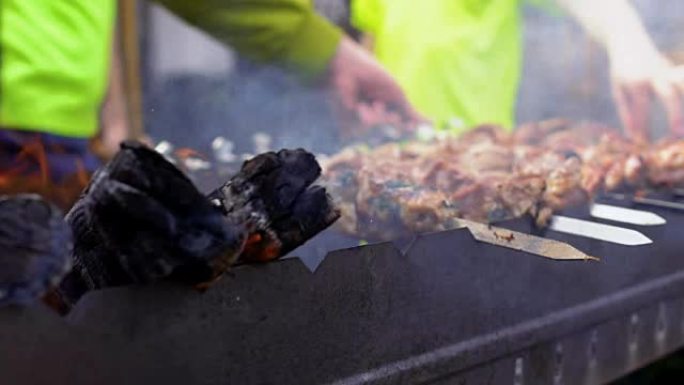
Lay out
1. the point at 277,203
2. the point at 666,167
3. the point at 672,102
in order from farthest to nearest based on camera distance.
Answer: the point at 672,102, the point at 666,167, the point at 277,203

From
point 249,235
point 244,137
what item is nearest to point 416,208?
point 249,235

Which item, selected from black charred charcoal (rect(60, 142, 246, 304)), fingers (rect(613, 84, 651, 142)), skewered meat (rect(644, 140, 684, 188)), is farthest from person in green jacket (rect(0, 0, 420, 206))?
fingers (rect(613, 84, 651, 142))

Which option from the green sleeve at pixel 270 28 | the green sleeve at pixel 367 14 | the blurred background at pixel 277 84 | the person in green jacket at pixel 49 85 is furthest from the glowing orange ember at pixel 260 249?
the green sleeve at pixel 367 14

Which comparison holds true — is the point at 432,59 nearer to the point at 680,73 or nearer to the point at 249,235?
the point at 680,73

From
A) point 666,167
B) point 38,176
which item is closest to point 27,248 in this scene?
point 38,176

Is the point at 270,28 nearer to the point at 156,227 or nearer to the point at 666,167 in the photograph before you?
the point at 666,167

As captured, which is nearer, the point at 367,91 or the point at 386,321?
the point at 386,321

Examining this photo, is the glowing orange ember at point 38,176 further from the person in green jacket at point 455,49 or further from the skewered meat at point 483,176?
the person in green jacket at point 455,49
